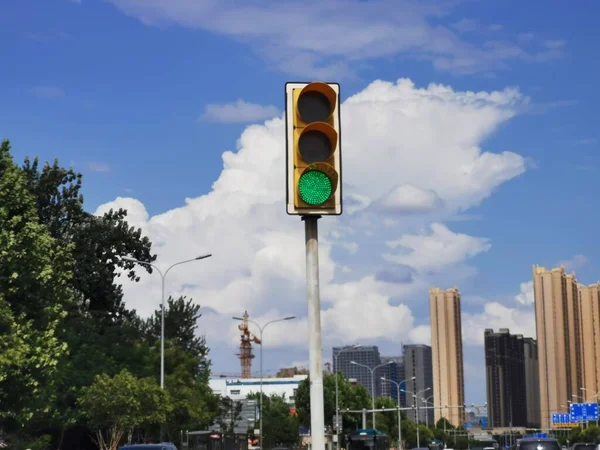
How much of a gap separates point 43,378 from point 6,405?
1486 mm

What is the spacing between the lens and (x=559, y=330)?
7264 inches

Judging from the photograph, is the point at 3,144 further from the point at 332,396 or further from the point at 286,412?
the point at 286,412

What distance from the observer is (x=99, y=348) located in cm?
6606

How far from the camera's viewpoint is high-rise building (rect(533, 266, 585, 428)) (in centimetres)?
18450

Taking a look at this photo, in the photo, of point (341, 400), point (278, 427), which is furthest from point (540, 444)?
point (341, 400)

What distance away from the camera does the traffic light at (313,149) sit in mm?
8391

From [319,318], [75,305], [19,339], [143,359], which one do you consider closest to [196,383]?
[143,359]

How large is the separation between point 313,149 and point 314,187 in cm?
32

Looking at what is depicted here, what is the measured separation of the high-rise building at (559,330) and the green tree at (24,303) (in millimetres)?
155455

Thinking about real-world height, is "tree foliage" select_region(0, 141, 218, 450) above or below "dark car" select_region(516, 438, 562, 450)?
above

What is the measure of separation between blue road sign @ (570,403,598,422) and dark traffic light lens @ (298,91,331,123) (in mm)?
125425

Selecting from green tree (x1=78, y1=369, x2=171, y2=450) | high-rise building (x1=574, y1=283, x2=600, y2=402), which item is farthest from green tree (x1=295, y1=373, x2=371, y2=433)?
high-rise building (x1=574, y1=283, x2=600, y2=402)

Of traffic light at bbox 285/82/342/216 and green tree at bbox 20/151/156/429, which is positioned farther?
green tree at bbox 20/151/156/429

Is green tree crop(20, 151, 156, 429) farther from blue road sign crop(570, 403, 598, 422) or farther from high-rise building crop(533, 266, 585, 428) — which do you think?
high-rise building crop(533, 266, 585, 428)
